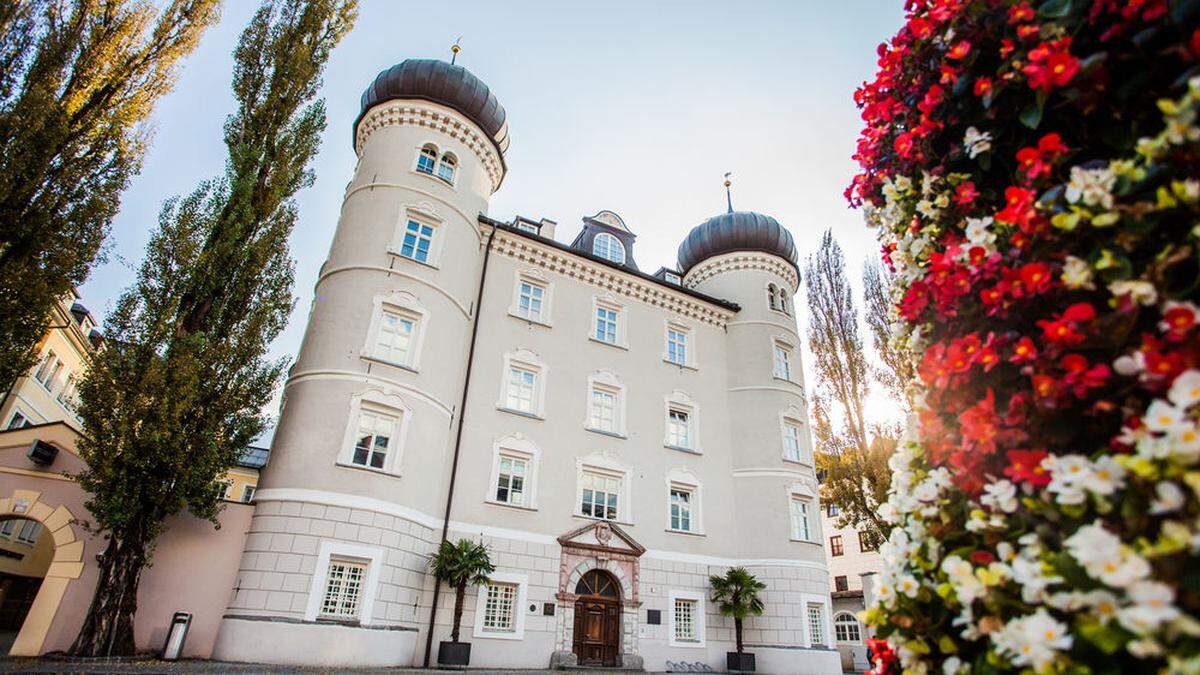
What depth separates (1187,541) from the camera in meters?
1.44

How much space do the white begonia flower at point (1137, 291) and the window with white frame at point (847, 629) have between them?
34778mm

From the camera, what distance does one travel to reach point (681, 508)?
2048cm

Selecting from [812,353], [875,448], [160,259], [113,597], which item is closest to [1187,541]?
[113,597]

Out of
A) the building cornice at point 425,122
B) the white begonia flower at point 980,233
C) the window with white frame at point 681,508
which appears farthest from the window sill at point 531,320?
the white begonia flower at point 980,233

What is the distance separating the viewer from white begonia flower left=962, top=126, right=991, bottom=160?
8.70 ft

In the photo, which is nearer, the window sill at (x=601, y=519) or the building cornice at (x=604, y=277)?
the window sill at (x=601, y=519)

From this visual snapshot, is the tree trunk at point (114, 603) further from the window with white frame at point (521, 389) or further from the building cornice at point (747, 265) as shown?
the building cornice at point (747, 265)

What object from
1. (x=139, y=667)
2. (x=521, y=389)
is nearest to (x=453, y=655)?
(x=139, y=667)

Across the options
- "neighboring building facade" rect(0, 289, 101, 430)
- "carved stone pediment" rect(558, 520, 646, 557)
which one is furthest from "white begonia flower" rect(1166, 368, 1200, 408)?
"neighboring building facade" rect(0, 289, 101, 430)

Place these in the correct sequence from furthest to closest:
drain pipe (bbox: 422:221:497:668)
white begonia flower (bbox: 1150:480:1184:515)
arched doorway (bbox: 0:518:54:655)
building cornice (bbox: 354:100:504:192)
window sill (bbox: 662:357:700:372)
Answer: arched doorway (bbox: 0:518:54:655), window sill (bbox: 662:357:700:372), building cornice (bbox: 354:100:504:192), drain pipe (bbox: 422:221:497:668), white begonia flower (bbox: 1150:480:1184:515)

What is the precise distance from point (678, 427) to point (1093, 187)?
66.4 feet

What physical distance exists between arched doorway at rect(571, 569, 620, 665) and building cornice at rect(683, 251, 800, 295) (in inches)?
546

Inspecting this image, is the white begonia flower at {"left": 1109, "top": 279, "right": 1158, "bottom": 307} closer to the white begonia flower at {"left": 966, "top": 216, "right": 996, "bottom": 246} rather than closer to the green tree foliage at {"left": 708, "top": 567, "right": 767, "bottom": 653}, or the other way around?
the white begonia flower at {"left": 966, "top": 216, "right": 996, "bottom": 246}

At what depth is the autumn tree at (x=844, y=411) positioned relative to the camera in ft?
72.9
